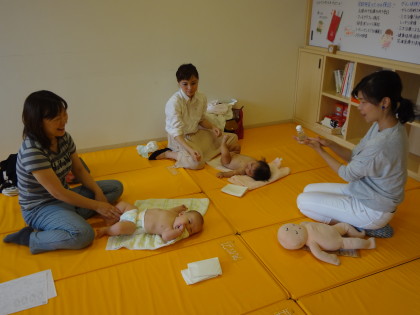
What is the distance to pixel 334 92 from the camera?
3.59 m

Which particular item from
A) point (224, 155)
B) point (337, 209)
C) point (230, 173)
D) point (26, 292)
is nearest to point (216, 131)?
point (224, 155)

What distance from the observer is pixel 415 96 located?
2.98 metres

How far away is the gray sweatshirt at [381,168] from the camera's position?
1776 millimetres

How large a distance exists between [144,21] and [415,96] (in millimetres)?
2549

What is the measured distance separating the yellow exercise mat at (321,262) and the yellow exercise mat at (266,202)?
106 mm

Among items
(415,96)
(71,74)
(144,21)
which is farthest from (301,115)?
(71,74)

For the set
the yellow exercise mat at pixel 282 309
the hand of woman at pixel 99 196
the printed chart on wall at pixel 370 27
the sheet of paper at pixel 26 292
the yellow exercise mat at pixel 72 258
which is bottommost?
the sheet of paper at pixel 26 292

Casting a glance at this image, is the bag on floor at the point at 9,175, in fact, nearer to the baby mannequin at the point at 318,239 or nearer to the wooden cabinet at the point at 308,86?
the baby mannequin at the point at 318,239

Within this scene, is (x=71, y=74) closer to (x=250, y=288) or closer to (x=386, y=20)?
(x=250, y=288)

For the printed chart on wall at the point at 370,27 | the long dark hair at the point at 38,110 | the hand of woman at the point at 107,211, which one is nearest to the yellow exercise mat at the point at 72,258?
the hand of woman at the point at 107,211

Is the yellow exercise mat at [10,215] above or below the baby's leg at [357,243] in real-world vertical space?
below

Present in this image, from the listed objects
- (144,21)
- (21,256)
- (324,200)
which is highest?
(144,21)

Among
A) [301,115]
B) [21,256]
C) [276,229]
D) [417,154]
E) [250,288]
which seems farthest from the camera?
[301,115]

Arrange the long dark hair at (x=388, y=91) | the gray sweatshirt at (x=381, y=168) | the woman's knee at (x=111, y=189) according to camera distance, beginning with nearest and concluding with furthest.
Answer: the long dark hair at (x=388, y=91)
the gray sweatshirt at (x=381, y=168)
the woman's knee at (x=111, y=189)
